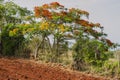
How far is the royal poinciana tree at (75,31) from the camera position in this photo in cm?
2347

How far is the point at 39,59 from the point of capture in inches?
1011

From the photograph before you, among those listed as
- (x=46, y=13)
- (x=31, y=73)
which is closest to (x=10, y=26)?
(x=46, y=13)

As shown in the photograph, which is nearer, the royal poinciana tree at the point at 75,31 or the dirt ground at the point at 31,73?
the dirt ground at the point at 31,73

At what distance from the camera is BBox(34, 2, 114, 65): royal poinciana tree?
77.0 ft

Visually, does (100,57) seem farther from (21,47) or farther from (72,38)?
(21,47)

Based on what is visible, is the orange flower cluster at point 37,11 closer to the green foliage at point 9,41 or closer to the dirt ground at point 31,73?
the green foliage at point 9,41

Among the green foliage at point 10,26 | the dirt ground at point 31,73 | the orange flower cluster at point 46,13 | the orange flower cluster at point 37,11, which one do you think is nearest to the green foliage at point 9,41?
the green foliage at point 10,26

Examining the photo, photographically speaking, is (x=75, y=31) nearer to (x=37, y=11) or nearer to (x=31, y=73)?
(x=37, y=11)

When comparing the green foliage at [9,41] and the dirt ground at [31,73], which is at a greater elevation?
the green foliage at [9,41]

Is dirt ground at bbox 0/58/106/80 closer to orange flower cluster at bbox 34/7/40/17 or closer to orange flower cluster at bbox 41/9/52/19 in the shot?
orange flower cluster at bbox 41/9/52/19

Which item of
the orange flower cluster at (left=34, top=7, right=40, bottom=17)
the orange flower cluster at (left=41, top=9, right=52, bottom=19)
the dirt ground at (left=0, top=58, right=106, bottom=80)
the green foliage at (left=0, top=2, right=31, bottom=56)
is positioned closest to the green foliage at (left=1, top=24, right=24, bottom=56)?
the green foliage at (left=0, top=2, right=31, bottom=56)

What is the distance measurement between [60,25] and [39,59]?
125 inches

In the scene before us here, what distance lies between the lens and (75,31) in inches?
936

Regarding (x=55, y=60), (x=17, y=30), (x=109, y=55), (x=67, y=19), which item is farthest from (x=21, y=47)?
(x=109, y=55)
